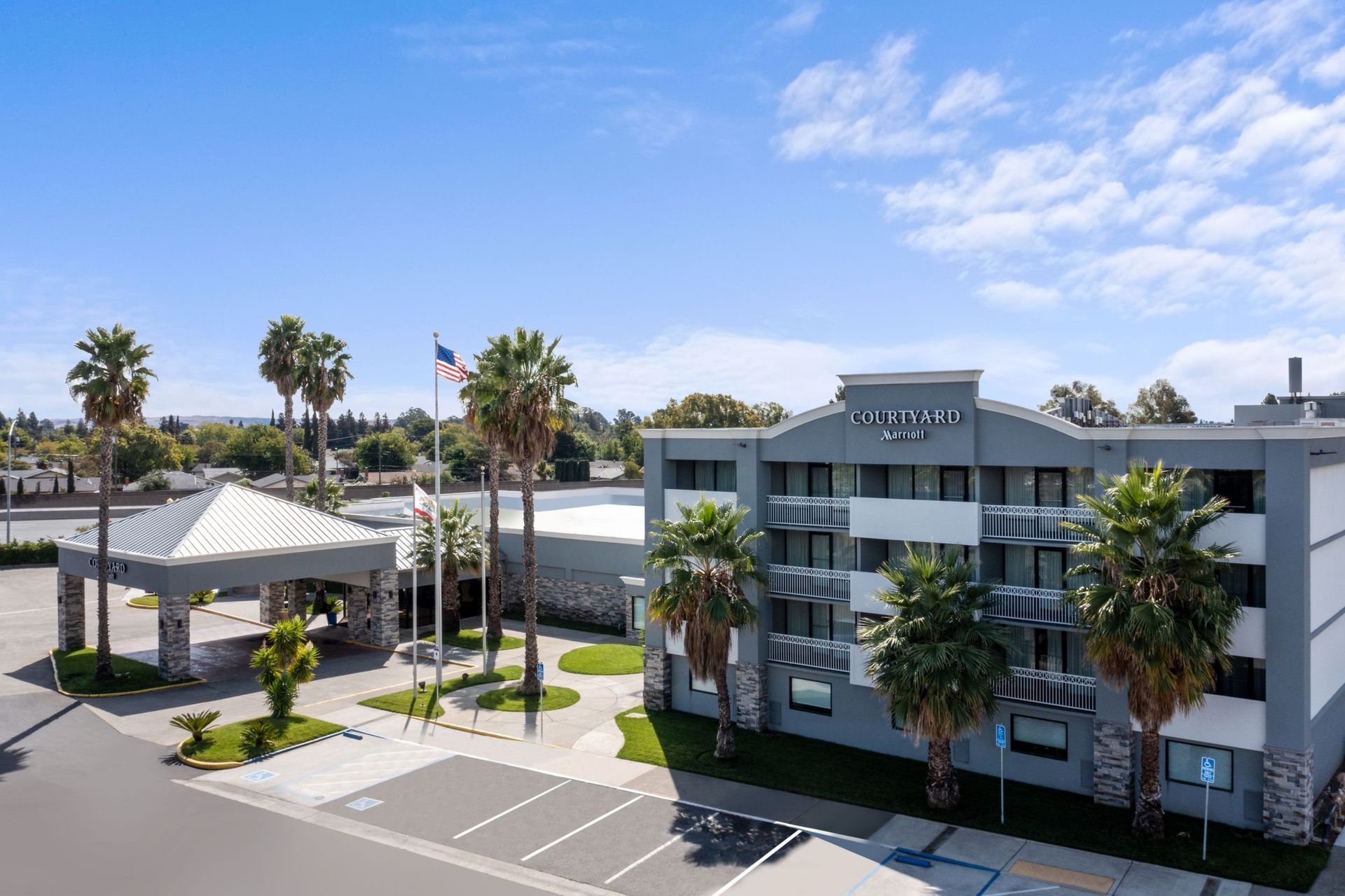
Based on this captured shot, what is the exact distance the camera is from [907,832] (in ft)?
79.7

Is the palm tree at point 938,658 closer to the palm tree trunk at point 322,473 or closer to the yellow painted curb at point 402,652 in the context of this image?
the yellow painted curb at point 402,652

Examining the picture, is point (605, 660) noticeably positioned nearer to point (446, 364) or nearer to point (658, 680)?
point (658, 680)

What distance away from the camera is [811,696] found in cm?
3198

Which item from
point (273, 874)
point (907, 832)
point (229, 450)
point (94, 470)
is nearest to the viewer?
point (273, 874)

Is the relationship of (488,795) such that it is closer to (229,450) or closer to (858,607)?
(858,607)

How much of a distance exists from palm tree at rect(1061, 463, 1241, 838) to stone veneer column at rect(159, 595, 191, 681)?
1402 inches

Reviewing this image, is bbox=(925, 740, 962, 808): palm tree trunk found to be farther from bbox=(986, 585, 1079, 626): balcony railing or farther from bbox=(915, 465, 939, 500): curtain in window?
bbox=(915, 465, 939, 500): curtain in window

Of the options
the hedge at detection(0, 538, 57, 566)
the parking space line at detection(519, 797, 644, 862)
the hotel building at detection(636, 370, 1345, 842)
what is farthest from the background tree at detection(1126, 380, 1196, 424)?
the hedge at detection(0, 538, 57, 566)

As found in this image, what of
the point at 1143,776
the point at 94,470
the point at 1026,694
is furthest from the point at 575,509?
the point at 94,470

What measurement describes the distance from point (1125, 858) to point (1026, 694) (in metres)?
5.40

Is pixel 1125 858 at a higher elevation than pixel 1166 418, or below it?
below

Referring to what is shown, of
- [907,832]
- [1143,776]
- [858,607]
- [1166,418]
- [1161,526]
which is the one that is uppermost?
[1166,418]

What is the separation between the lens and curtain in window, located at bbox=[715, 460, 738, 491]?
1355 inches

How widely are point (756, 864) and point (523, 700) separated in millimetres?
16256
